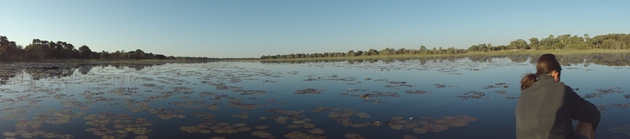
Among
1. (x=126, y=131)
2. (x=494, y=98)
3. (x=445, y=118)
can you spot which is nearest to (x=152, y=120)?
(x=126, y=131)

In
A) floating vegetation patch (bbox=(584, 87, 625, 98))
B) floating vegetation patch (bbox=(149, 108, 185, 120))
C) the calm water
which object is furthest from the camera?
Result: floating vegetation patch (bbox=(584, 87, 625, 98))

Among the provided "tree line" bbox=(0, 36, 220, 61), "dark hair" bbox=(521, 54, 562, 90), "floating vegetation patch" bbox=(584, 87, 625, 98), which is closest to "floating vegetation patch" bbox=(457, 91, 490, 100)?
"floating vegetation patch" bbox=(584, 87, 625, 98)

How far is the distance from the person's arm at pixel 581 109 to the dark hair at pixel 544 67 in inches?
7.4

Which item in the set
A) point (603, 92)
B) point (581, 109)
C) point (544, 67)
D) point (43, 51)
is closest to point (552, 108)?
point (581, 109)

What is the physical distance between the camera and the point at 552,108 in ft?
8.00

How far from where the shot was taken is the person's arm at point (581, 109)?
7.90 ft

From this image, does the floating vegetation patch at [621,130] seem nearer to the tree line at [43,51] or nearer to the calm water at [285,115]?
the calm water at [285,115]

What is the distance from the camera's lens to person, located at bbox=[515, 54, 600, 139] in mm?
2428

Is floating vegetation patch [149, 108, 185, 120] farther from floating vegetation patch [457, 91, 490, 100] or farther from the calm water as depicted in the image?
floating vegetation patch [457, 91, 490, 100]

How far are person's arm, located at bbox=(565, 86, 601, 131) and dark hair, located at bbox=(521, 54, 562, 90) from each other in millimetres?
188

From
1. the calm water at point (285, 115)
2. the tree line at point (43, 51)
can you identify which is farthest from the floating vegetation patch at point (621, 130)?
the tree line at point (43, 51)

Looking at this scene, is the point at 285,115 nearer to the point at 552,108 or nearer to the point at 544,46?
the point at 552,108

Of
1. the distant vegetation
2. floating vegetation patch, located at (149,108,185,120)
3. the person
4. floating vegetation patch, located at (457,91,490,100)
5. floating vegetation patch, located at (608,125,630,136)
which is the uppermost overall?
the distant vegetation

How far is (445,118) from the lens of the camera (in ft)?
26.0
